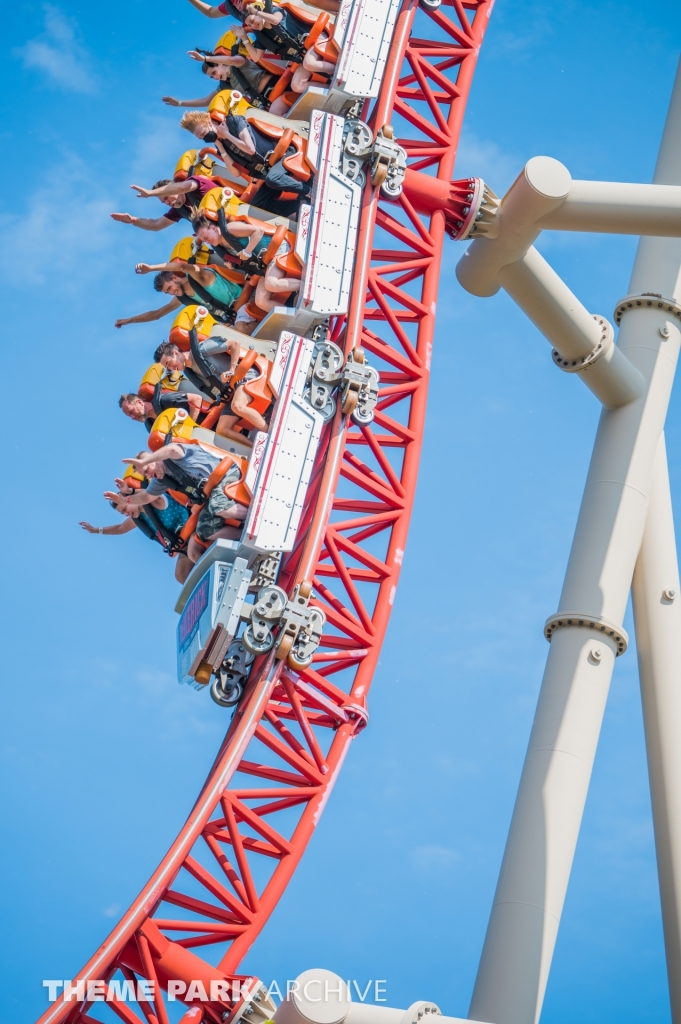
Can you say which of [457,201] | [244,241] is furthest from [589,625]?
[244,241]

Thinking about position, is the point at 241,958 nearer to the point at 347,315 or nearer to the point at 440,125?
the point at 347,315

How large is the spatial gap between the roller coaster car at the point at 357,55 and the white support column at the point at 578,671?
262 cm

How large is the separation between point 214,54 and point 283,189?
238cm

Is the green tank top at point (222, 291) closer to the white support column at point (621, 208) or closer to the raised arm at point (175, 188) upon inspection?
the raised arm at point (175, 188)

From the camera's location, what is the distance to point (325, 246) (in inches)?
521

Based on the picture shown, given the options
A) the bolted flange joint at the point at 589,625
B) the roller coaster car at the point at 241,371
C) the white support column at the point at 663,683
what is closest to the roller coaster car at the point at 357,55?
the roller coaster car at the point at 241,371

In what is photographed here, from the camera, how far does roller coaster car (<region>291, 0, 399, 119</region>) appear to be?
14.3 metres

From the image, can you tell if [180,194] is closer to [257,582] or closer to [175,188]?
[175,188]

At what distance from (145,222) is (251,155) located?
1085 millimetres

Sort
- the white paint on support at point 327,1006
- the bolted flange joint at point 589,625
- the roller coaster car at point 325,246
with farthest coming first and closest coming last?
the roller coaster car at point 325,246, the bolted flange joint at point 589,625, the white paint on support at point 327,1006

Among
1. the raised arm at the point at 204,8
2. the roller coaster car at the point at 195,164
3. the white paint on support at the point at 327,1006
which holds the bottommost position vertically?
the white paint on support at the point at 327,1006

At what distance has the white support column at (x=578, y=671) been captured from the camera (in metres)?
10.6

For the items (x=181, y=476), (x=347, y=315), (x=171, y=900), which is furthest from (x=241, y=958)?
(x=347, y=315)

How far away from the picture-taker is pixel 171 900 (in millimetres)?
11172
